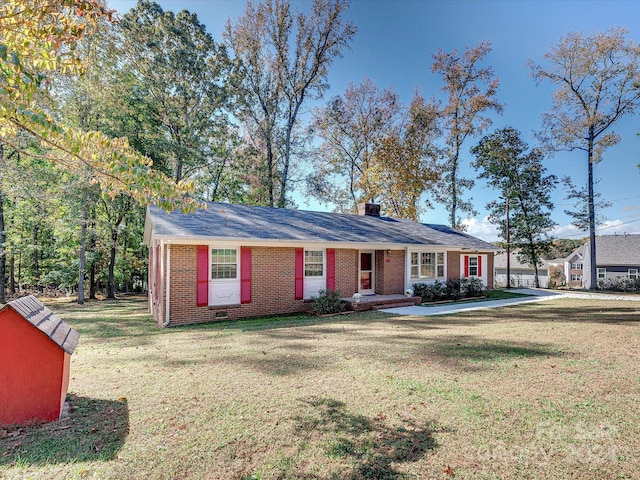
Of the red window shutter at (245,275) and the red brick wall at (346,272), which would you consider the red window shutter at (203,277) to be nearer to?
the red window shutter at (245,275)

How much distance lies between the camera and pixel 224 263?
35.1 ft

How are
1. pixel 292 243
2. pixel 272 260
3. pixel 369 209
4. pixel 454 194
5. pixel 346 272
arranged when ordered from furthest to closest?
pixel 454 194
pixel 369 209
pixel 346 272
pixel 292 243
pixel 272 260

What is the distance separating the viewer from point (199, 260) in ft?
33.5

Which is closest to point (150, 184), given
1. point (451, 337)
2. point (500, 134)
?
point (451, 337)

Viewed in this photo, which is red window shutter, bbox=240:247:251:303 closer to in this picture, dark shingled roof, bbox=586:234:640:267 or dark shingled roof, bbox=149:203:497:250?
dark shingled roof, bbox=149:203:497:250

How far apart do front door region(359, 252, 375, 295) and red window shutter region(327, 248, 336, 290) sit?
1807mm

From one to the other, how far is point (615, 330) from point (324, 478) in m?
8.54

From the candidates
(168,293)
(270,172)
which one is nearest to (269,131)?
(270,172)

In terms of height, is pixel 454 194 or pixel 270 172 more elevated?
pixel 270 172

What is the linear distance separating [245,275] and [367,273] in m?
5.69

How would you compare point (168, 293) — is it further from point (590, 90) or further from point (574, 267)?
point (574, 267)

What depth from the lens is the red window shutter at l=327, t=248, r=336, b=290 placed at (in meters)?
12.6

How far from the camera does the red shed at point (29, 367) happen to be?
3332mm

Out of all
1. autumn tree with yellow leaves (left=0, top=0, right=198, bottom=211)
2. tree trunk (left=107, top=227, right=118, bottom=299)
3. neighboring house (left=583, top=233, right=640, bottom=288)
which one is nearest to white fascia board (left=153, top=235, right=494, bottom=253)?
autumn tree with yellow leaves (left=0, top=0, right=198, bottom=211)
